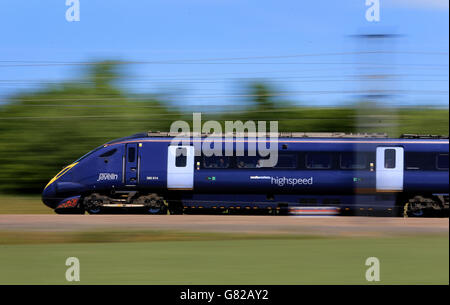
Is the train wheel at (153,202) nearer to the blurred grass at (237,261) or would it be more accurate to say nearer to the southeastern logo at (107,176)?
the southeastern logo at (107,176)

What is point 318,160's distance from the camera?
20.8m

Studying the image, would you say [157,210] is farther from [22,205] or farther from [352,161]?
[22,205]

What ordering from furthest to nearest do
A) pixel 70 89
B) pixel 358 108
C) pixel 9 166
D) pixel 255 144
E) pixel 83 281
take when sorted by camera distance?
1. pixel 70 89
2. pixel 9 166
3. pixel 255 144
4. pixel 358 108
5. pixel 83 281

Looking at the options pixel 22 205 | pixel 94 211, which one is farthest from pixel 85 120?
pixel 94 211

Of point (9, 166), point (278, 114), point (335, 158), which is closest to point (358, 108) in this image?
point (335, 158)

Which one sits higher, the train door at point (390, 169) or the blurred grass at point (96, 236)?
the train door at point (390, 169)

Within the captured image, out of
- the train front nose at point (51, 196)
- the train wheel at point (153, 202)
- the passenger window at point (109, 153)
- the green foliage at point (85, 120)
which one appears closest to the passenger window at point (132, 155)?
the passenger window at point (109, 153)

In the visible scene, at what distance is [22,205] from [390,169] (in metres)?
17.3

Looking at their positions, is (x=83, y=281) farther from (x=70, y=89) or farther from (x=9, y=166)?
(x=70, y=89)

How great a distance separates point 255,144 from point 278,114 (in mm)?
15477

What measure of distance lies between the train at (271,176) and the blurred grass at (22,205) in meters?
5.39

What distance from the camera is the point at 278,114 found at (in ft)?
118

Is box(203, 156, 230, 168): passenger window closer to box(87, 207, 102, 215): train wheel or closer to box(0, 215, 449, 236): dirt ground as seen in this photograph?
box(87, 207, 102, 215): train wheel

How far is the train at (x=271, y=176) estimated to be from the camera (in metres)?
20.5
